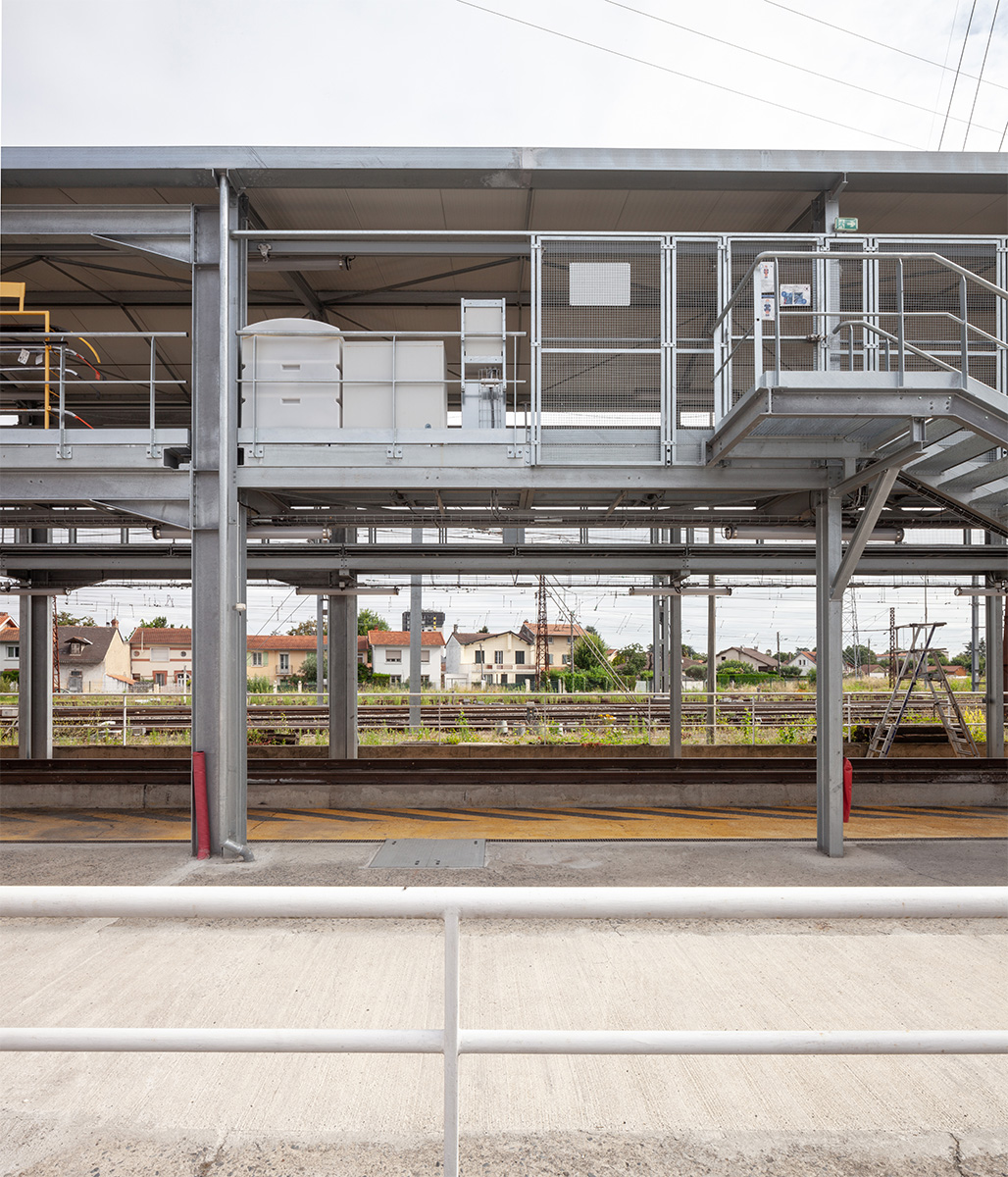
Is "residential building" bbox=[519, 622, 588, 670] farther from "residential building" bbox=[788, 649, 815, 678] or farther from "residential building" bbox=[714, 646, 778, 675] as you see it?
"residential building" bbox=[788, 649, 815, 678]

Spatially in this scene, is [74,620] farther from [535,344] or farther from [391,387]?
[535,344]

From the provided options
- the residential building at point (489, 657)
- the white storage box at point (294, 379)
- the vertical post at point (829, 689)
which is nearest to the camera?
the vertical post at point (829, 689)

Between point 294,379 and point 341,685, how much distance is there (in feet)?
23.5

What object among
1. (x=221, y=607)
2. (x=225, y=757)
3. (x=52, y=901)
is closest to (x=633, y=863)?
(x=225, y=757)

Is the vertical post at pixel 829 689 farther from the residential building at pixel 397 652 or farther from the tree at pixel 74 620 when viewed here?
the tree at pixel 74 620

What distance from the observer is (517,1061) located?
361 centimetres

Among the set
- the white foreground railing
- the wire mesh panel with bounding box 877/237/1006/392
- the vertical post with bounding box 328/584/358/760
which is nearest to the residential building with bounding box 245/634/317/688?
the vertical post with bounding box 328/584/358/760

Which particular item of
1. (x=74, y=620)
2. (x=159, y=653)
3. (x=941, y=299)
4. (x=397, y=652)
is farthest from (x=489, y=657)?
(x=941, y=299)

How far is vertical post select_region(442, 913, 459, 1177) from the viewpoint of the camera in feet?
5.85

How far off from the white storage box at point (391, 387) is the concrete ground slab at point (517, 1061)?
487cm

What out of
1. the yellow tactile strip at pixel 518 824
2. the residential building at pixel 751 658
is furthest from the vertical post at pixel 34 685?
the residential building at pixel 751 658

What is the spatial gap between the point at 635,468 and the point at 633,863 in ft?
13.6

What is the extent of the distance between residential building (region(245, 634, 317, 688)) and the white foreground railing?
64047 mm

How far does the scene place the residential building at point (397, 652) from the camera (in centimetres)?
7188
